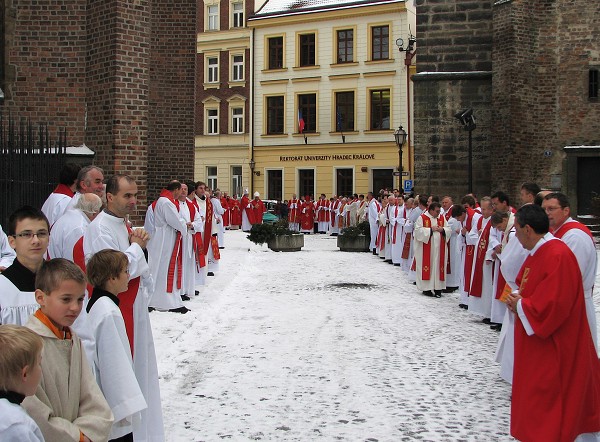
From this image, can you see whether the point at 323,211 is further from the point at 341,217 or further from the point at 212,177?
the point at 212,177

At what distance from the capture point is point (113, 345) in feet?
12.3

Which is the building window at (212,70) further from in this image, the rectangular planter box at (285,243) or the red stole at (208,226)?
the red stole at (208,226)

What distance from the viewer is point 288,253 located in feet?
70.5

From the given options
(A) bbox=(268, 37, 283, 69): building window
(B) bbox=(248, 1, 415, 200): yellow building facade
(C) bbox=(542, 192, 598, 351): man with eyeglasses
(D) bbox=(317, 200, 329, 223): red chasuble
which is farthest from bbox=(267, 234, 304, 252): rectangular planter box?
(A) bbox=(268, 37, 283, 69): building window

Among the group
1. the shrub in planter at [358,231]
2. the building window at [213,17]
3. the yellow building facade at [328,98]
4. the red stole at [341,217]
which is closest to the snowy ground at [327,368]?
the shrub in planter at [358,231]

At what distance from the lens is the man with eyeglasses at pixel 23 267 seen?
375cm

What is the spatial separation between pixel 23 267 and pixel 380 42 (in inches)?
1549

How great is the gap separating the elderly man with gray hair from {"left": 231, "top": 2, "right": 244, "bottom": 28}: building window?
137 feet

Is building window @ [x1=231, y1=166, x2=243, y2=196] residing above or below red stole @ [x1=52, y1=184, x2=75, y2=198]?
above

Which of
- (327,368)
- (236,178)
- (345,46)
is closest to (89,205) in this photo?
(327,368)

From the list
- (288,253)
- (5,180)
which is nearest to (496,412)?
(5,180)

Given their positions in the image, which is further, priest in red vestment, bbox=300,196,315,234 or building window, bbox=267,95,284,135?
building window, bbox=267,95,284,135

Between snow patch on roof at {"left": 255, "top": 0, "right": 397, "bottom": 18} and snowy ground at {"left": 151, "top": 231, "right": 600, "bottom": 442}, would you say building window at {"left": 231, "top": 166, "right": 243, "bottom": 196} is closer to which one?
snow patch on roof at {"left": 255, "top": 0, "right": 397, "bottom": 18}

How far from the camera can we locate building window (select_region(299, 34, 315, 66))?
143ft
